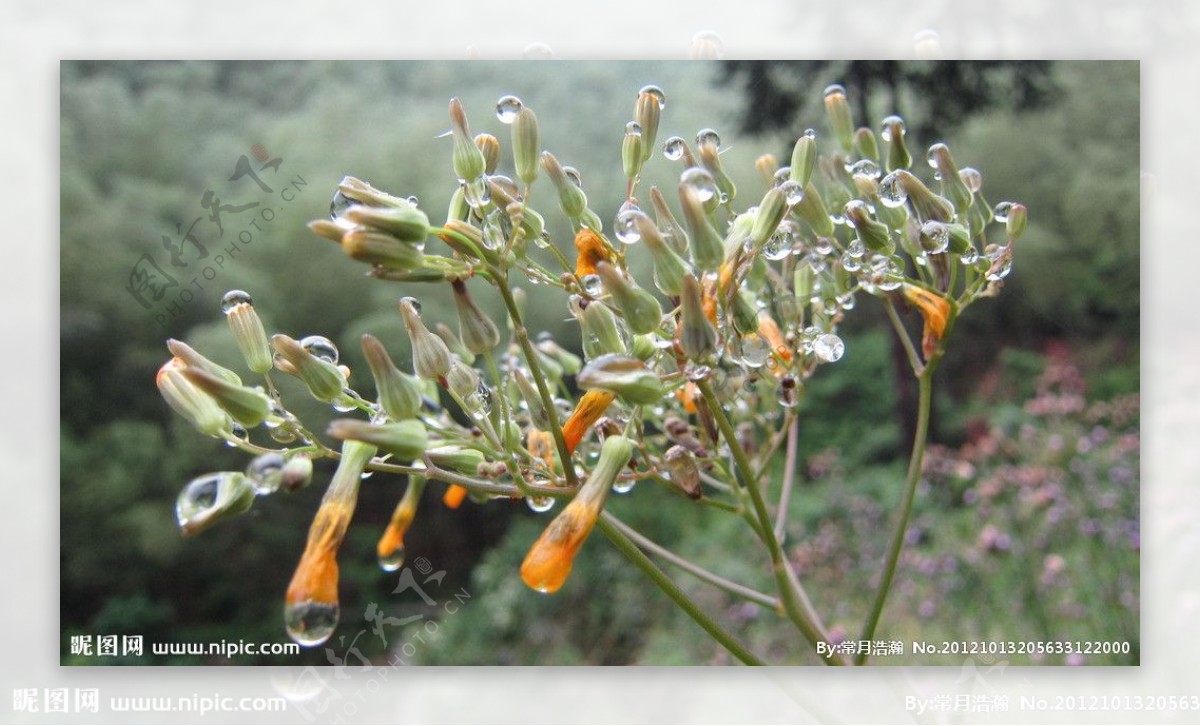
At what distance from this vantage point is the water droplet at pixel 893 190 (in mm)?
387

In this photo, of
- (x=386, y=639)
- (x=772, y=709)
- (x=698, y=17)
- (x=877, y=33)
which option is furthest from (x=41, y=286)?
(x=877, y=33)

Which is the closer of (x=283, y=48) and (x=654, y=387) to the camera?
(x=654, y=387)

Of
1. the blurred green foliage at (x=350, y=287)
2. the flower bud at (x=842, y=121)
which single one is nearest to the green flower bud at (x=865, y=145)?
the flower bud at (x=842, y=121)

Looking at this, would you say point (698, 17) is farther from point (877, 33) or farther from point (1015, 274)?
point (1015, 274)

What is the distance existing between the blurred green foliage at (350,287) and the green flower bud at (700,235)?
102 cm

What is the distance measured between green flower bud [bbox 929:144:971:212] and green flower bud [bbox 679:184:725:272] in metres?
0.15

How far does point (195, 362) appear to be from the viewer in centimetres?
33

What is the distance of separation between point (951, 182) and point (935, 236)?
5cm

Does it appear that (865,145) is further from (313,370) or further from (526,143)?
(313,370)

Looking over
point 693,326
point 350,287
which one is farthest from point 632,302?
point 350,287

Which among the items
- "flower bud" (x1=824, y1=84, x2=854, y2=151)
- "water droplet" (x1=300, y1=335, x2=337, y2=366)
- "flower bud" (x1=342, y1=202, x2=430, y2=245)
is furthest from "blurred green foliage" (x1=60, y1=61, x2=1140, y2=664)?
"flower bud" (x1=342, y1=202, x2=430, y2=245)

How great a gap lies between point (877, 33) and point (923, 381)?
38.9 inches

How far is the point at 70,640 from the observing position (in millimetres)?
1122

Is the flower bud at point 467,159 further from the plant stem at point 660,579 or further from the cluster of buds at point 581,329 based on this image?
the plant stem at point 660,579
